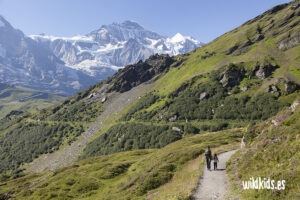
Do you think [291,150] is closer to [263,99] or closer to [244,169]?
[244,169]

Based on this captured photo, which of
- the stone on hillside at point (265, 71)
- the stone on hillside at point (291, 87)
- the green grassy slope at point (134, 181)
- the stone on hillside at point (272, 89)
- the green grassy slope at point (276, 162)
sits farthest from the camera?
the stone on hillside at point (265, 71)

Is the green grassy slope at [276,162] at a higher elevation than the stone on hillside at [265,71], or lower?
lower

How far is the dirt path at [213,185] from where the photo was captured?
3092 centimetres

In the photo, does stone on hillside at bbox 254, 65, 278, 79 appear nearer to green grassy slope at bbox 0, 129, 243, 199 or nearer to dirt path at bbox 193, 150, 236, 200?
green grassy slope at bbox 0, 129, 243, 199

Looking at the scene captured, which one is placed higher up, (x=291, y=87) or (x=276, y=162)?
(x=291, y=87)

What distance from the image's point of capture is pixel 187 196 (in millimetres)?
30797

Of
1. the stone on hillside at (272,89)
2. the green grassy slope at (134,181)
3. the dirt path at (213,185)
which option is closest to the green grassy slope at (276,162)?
the dirt path at (213,185)

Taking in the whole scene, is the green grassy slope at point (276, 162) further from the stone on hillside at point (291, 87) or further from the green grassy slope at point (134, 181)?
the stone on hillside at point (291, 87)

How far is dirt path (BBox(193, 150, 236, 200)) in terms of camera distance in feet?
101

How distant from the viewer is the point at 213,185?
35.1m

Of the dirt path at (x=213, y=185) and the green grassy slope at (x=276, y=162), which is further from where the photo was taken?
the dirt path at (x=213, y=185)

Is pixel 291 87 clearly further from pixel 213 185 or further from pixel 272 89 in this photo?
pixel 213 185

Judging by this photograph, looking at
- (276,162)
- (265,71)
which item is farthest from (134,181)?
(265,71)

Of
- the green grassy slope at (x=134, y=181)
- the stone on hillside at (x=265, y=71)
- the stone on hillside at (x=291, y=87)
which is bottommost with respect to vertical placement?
the green grassy slope at (x=134, y=181)
